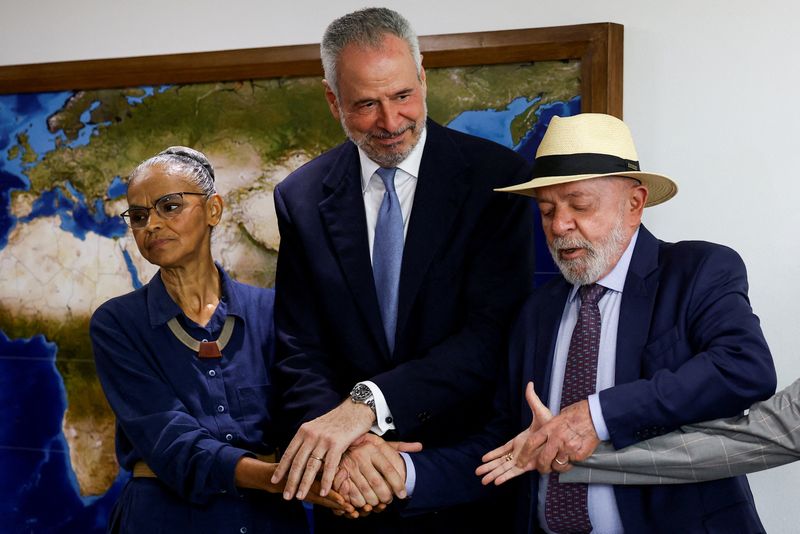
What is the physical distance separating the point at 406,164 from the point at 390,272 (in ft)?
0.88

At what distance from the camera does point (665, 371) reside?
198 cm

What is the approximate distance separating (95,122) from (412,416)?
1.77 meters

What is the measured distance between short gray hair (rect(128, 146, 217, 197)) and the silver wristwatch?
718 millimetres

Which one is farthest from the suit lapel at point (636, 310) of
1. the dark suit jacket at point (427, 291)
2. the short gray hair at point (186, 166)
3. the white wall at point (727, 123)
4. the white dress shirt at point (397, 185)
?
the short gray hair at point (186, 166)

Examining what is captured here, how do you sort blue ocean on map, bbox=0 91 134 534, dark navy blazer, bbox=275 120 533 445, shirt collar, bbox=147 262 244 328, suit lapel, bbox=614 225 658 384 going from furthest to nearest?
blue ocean on map, bbox=0 91 134 534
shirt collar, bbox=147 262 244 328
dark navy blazer, bbox=275 120 533 445
suit lapel, bbox=614 225 658 384

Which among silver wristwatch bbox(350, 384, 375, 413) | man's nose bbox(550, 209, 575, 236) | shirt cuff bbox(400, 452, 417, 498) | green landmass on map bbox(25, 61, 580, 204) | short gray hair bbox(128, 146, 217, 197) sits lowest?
shirt cuff bbox(400, 452, 417, 498)

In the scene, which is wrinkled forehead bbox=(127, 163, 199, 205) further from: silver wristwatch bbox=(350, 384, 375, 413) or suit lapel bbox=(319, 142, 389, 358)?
silver wristwatch bbox=(350, 384, 375, 413)

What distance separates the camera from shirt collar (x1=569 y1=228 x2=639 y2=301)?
2180 millimetres

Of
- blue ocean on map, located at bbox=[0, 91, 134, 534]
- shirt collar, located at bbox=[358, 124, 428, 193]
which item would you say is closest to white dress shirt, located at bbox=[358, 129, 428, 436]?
shirt collar, located at bbox=[358, 124, 428, 193]

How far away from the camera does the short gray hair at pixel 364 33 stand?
2.27 m

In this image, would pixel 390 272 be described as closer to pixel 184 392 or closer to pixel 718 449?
pixel 184 392

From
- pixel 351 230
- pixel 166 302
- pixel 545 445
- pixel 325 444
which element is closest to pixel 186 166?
pixel 166 302

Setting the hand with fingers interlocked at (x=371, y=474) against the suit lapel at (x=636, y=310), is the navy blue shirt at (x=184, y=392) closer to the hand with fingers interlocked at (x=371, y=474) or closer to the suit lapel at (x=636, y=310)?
the hand with fingers interlocked at (x=371, y=474)

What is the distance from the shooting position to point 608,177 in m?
2.15
